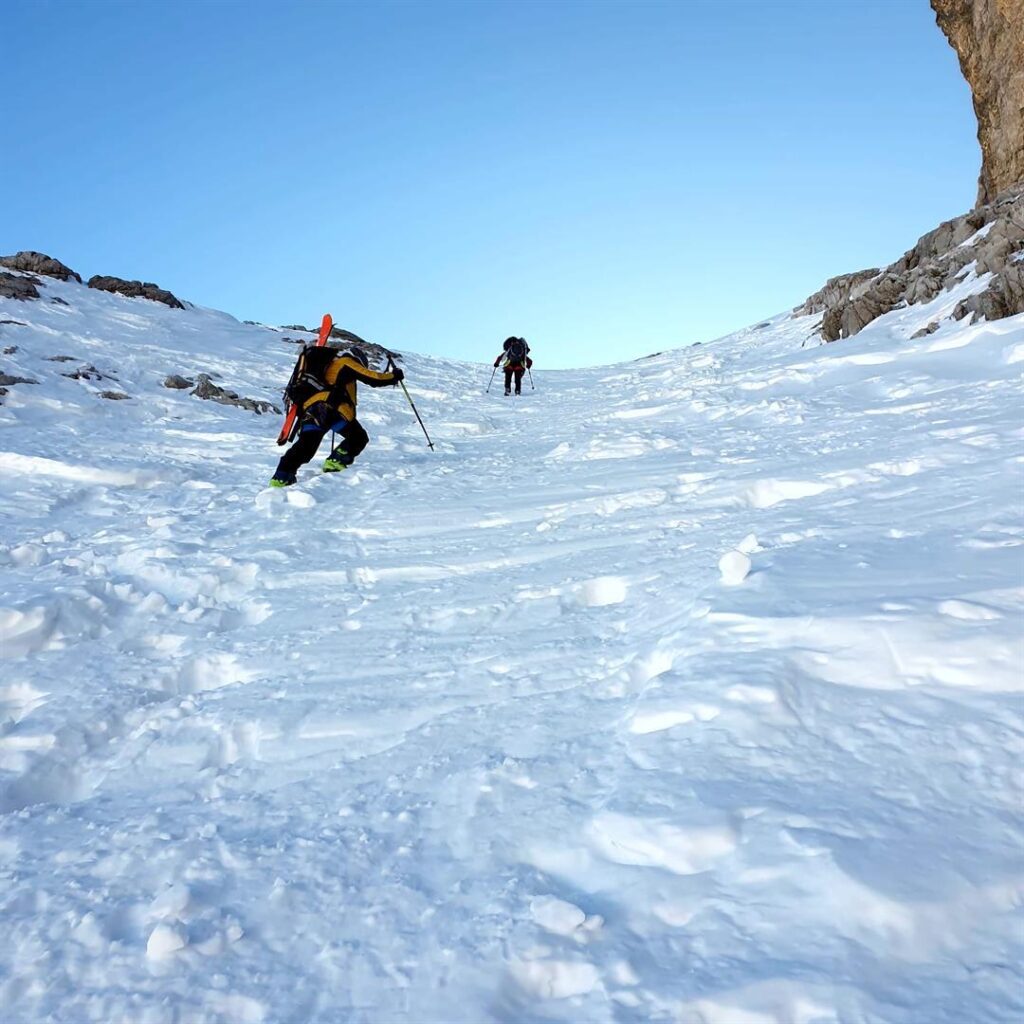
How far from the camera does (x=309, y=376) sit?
8398 mm

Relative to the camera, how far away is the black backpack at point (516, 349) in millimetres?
17844

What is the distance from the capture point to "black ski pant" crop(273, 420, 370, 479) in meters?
7.64

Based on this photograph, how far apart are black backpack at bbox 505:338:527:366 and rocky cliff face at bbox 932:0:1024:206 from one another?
16215 millimetres

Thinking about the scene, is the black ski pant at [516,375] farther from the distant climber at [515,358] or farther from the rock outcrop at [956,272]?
the rock outcrop at [956,272]

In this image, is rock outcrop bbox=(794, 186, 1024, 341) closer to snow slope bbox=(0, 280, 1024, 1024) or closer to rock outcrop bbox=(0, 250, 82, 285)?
snow slope bbox=(0, 280, 1024, 1024)

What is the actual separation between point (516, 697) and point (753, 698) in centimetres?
93

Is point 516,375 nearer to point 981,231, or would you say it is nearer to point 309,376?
point 309,376

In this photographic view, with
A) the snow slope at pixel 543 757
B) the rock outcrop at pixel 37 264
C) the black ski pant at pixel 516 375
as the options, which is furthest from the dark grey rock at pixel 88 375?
the rock outcrop at pixel 37 264

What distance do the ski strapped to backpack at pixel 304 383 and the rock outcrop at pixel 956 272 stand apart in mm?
8857

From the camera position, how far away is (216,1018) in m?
1.64

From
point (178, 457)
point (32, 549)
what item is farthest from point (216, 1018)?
point (178, 457)

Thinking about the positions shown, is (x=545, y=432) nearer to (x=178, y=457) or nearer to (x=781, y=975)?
(x=178, y=457)

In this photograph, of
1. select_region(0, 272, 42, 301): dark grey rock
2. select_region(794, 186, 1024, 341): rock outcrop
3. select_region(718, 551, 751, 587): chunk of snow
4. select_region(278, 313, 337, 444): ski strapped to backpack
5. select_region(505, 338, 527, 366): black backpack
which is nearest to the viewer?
select_region(718, 551, 751, 587): chunk of snow

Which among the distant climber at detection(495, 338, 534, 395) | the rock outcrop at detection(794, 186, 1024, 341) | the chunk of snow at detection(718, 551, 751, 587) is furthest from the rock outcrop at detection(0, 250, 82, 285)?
the chunk of snow at detection(718, 551, 751, 587)
